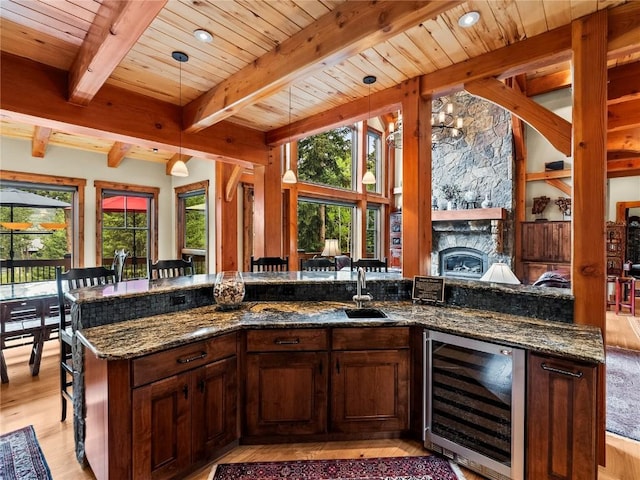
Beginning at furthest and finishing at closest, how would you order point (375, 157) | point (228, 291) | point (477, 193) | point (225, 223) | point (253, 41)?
point (375, 157) < point (477, 193) < point (225, 223) < point (228, 291) < point (253, 41)

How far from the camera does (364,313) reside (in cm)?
243

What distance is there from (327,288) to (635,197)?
914 cm

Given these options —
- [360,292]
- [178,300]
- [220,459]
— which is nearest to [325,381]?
[360,292]

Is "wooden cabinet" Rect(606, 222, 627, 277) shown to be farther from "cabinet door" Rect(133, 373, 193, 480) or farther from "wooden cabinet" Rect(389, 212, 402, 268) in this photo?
"cabinet door" Rect(133, 373, 193, 480)

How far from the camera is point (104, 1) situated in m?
1.85

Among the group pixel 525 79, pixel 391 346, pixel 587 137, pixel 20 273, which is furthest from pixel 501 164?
pixel 20 273

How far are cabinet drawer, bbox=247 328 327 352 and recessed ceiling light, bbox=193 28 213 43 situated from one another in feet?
6.59

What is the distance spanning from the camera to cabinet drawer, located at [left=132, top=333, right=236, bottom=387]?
5.47 ft

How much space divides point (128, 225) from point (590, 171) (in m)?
6.79

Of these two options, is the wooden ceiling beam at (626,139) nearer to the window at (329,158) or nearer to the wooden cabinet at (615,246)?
the wooden cabinet at (615,246)

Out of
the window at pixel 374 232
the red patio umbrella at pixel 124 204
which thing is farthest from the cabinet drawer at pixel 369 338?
the window at pixel 374 232

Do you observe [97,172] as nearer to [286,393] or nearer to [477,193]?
[286,393]

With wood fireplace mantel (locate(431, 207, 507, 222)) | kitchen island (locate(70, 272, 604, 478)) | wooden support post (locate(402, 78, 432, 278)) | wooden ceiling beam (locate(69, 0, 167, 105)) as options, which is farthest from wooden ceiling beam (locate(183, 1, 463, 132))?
wood fireplace mantel (locate(431, 207, 507, 222))

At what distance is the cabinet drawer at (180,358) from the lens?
1.67 m
